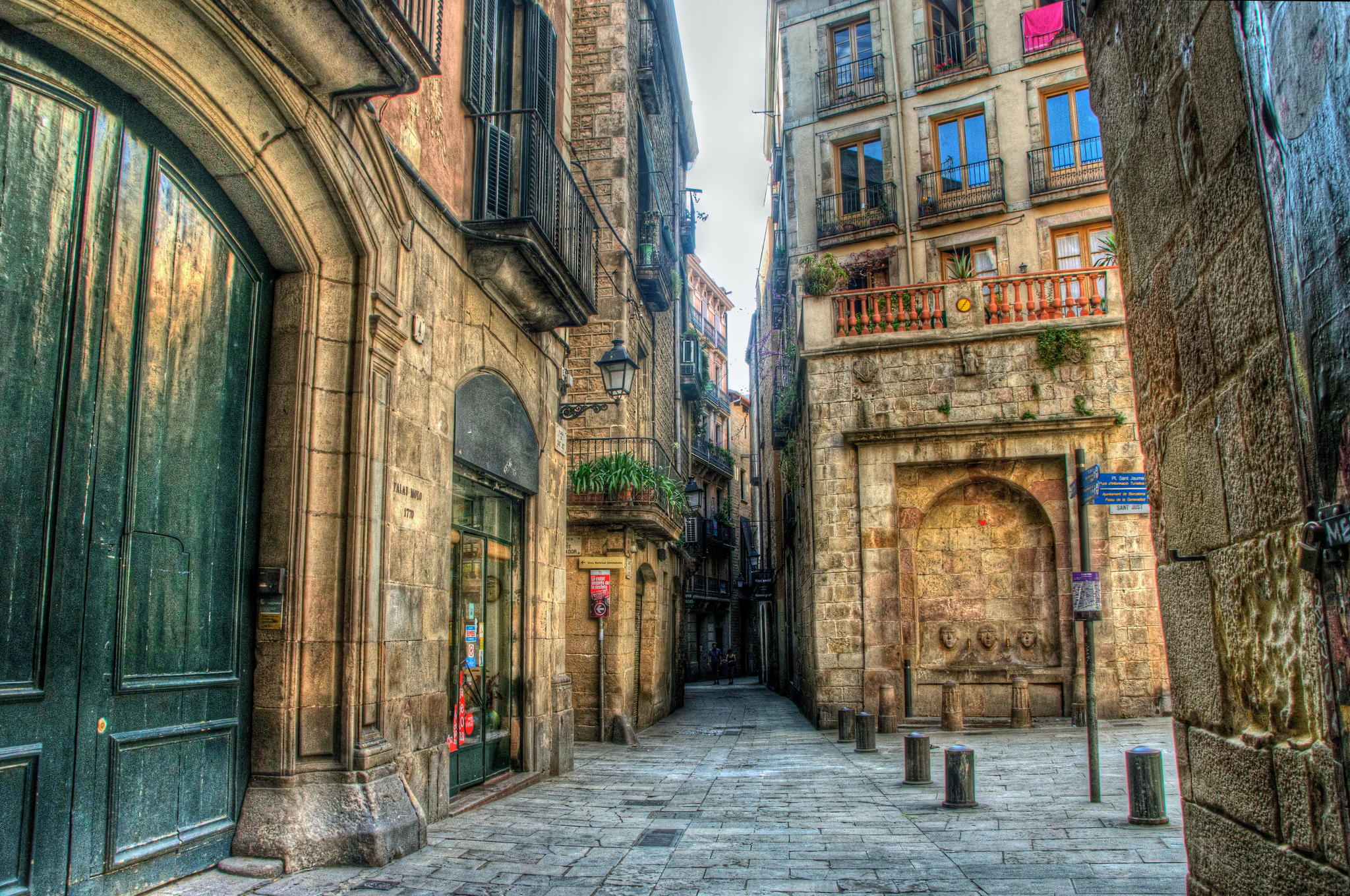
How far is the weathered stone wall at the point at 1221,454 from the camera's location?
2.71 m

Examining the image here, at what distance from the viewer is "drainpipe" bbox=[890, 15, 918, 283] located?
1970 centimetres

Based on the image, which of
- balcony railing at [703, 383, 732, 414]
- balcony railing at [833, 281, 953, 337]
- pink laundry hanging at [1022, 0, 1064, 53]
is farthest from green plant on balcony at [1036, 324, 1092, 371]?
balcony railing at [703, 383, 732, 414]

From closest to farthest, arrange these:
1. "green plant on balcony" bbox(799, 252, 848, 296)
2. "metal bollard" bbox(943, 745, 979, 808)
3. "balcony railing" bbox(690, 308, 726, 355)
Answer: "metal bollard" bbox(943, 745, 979, 808) → "green plant on balcony" bbox(799, 252, 848, 296) → "balcony railing" bbox(690, 308, 726, 355)

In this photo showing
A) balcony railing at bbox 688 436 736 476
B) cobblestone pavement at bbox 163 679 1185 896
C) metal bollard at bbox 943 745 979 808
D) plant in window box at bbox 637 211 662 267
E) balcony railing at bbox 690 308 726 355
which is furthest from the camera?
balcony railing at bbox 690 308 726 355

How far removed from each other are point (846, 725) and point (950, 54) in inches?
583

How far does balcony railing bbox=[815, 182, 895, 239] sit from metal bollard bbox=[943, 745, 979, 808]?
14.2m

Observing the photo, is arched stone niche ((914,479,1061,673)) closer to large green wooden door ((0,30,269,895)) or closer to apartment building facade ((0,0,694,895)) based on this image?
apartment building facade ((0,0,694,895))

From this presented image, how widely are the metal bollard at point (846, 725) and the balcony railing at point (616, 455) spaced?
13.9 ft

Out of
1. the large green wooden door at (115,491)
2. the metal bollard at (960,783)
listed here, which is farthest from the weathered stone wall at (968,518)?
the large green wooden door at (115,491)

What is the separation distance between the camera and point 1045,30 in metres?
18.5

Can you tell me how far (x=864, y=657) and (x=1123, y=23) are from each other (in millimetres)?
11910

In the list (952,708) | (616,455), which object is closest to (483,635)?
(616,455)

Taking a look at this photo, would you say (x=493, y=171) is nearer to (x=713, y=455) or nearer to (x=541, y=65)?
(x=541, y=65)

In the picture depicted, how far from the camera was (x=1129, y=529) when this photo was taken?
14141 mm
